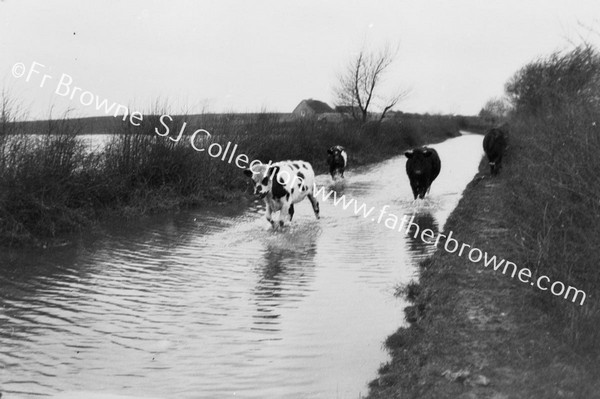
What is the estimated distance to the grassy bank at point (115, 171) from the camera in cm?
1213

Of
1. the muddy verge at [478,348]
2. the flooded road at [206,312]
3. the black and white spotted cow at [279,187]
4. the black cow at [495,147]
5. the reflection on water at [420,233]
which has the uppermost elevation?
the black cow at [495,147]

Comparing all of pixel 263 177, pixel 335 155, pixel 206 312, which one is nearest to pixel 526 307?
pixel 206 312

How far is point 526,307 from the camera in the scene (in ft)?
21.0

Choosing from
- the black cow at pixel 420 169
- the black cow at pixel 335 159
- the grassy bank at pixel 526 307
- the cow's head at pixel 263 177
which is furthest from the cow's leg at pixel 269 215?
the black cow at pixel 335 159

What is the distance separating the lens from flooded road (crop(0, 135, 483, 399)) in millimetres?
5637

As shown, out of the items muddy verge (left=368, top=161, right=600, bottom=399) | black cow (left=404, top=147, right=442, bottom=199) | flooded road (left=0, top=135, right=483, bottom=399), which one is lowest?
flooded road (left=0, top=135, right=483, bottom=399)

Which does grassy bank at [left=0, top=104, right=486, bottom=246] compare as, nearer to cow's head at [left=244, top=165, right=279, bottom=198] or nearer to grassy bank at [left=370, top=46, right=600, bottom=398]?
cow's head at [left=244, top=165, right=279, bottom=198]

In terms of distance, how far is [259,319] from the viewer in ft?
24.0

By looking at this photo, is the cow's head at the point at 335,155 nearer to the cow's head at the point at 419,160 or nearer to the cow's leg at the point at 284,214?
the cow's head at the point at 419,160

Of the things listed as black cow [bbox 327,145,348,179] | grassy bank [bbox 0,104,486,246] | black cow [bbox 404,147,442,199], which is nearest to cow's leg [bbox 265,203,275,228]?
grassy bank [bbox 0,104,486,246]

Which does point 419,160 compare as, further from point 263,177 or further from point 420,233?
point 263,177

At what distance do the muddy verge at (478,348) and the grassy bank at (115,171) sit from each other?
799 centimetres

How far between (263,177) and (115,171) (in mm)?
5091

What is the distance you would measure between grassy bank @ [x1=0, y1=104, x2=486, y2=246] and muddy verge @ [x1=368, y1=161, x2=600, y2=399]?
7991 millimetres
